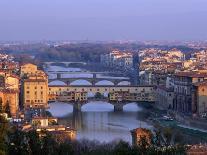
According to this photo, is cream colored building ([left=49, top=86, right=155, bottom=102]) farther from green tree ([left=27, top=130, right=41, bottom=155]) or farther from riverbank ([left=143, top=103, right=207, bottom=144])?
green tree ([left=27, top=130, right=41, bottom=155])

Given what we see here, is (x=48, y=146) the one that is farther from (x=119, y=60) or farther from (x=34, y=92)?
(x=119, y=60)

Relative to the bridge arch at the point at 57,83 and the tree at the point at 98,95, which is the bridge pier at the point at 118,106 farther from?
the bridge arch at the point at 57,83

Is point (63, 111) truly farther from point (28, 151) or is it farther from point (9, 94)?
point (28, 151)

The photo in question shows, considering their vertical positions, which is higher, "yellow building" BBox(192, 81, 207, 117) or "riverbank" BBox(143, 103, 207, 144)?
"yellow building" BBox(192, 81, 207, 117)

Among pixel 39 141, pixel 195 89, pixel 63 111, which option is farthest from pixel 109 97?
pixel 39 141

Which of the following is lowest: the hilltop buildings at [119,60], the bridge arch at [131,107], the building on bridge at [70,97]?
the bridge arch at [131,107]

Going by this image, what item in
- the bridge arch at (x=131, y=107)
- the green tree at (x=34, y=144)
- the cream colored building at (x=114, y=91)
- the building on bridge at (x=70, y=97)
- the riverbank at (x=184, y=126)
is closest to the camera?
the green tree at (x=34, y=144)

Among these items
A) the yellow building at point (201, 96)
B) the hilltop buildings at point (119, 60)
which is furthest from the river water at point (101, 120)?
the hilltop buildings at point (119, 60)

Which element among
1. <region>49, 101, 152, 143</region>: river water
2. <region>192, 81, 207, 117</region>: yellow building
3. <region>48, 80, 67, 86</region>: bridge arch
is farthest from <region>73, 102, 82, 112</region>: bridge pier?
<region>48, 80, 67, 86</region>: bridge arch

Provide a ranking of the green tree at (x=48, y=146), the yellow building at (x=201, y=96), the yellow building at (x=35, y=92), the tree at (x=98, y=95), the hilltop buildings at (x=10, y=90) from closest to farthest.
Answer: the green tree at (x=48, y=146) → the hilltop buildings at (x=10, y=90) → the yellow building at (x=201, y=96) → the yellow building at (x=35, y=92) → the tree at (x=98, y=95)
